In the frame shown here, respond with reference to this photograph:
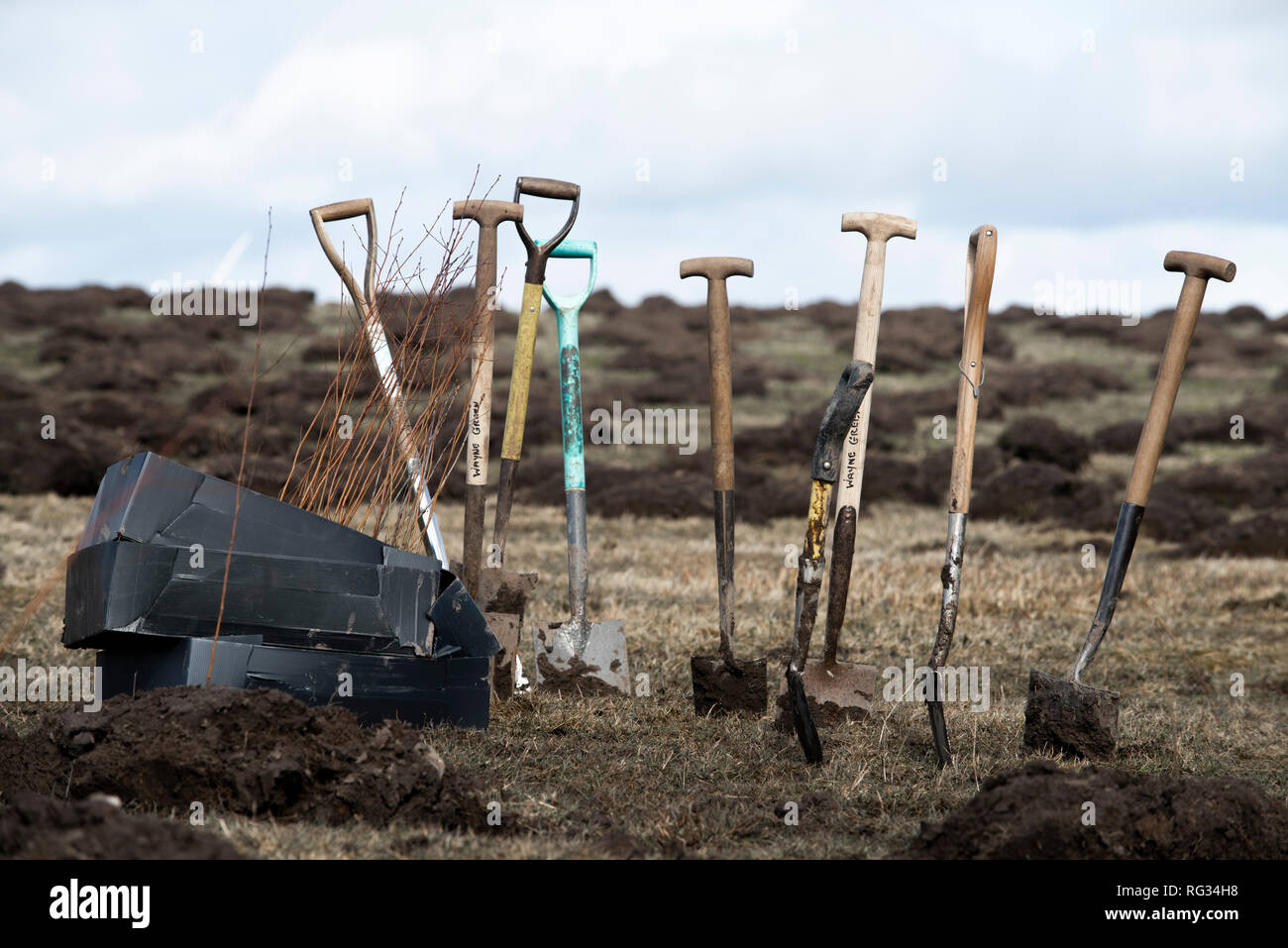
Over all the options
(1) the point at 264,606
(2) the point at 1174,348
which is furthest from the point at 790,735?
(2) the point at 1174,348

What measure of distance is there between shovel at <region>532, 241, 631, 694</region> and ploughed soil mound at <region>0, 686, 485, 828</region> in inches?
59.0

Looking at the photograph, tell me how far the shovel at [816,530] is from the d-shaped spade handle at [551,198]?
1.39 metres

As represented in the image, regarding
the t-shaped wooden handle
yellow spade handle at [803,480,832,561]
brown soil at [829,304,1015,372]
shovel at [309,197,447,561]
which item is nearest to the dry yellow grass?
yellow spade handle at [803,480,832,561]

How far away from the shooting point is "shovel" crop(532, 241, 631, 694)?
4504mm

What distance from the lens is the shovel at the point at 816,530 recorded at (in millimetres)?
3604

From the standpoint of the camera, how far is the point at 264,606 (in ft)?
11.6

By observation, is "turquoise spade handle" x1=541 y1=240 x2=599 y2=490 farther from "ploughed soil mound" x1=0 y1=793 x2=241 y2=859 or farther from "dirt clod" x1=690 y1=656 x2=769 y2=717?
"ploughed soil mound" x1=0 y1=793 x2=241 y2=859

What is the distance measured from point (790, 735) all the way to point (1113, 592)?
122 centimetres

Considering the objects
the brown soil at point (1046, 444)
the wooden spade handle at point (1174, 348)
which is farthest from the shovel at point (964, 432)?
the brown soil at point (1046, 444)

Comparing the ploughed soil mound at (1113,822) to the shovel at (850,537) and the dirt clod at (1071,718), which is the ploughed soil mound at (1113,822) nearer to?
the dirt clod at (1071,718)

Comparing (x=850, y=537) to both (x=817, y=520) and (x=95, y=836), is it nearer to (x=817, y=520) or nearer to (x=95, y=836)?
(x=817, y=520)
